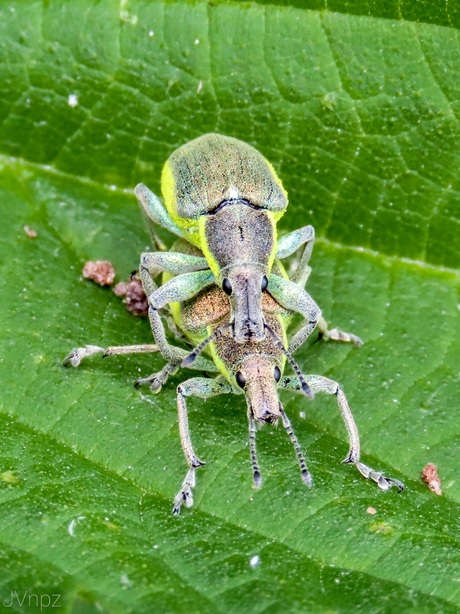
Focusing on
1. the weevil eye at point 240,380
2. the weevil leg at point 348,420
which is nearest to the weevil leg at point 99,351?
the weevil eye at point 240,380

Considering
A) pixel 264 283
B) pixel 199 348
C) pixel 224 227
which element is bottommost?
pixel 199 348

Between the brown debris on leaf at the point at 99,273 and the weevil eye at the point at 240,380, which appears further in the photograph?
the brown debris on leaf at the point at 99,273

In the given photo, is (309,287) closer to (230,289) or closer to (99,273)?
(230,289)

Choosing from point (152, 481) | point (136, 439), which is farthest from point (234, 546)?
point (136, 439)

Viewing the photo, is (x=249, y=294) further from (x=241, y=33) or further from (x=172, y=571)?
(x=241, y=33)

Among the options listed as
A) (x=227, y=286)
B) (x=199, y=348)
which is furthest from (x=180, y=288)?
(x=199, y=348)

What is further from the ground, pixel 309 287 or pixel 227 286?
pixel 309 287

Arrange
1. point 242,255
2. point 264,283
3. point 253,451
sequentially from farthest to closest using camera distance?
1. point 242,255
2. point 264,283
3. point 253,451

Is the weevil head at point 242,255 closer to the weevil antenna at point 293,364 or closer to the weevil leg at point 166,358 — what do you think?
the weevil antenna at point 293,364
